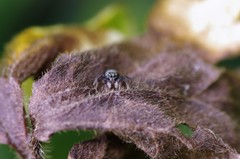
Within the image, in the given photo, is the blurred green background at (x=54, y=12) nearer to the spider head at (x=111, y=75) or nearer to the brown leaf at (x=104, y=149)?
the spider head at (x=111, y=75)

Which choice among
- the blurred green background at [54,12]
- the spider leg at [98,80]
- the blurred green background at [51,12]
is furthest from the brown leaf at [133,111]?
the blurred green background at [51,12]

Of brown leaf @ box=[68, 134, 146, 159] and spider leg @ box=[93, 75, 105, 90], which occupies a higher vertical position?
spider leg @ box=[93, 75, 105, 90]

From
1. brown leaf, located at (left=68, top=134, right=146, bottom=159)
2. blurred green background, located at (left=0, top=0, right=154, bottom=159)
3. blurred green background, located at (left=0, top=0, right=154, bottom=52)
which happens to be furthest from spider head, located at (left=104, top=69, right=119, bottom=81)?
blurred green background, located at (left=0, top=0, right=154, bottom=52)

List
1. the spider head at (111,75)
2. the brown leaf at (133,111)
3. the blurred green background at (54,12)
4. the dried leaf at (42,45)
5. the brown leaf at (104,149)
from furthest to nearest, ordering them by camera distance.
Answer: the blurred green background at (54,12)
the dried leaf at (42,45)
the spider head at (111,75)
the brown leaf at (104,149)
the brown leaf at (133,111)

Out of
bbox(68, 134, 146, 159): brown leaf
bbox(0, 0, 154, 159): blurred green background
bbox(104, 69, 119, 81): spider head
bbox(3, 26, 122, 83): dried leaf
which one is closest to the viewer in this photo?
bbox(68, 134, 146, 159): brown leaf

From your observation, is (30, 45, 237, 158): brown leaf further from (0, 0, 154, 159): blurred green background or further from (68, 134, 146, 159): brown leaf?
(0, 0, 154, 159): blurred green background

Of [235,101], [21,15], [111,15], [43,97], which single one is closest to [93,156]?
[43,97]
